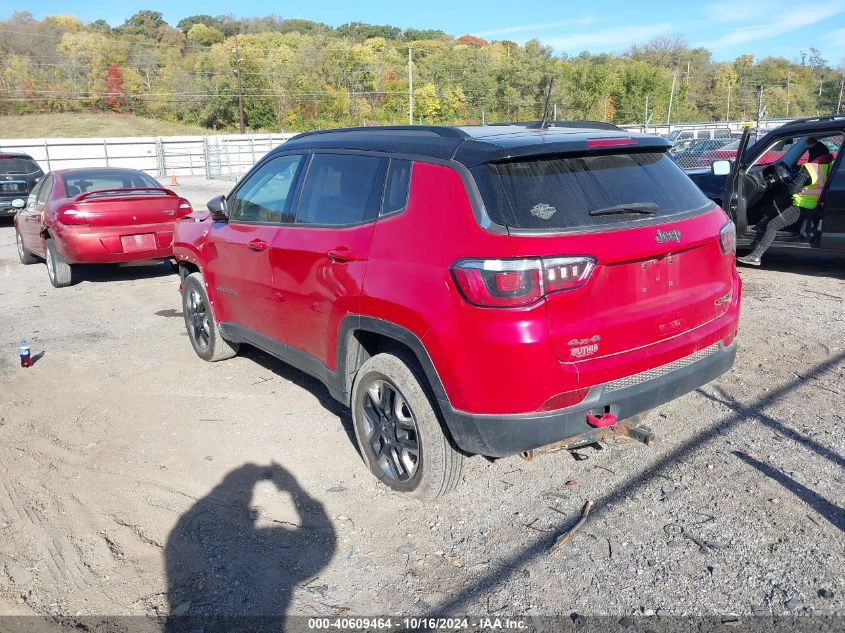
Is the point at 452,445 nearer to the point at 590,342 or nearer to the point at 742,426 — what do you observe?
the point at 590,342

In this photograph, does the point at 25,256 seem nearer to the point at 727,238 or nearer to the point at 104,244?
the point at 104,244

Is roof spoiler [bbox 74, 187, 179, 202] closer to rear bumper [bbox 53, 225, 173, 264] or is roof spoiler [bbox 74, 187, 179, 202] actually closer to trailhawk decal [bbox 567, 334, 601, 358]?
rear bumper [bbox 53, 225, 173, 264]

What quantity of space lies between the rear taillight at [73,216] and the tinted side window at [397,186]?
6.60m

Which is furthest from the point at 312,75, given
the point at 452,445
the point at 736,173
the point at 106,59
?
the point at 452,445

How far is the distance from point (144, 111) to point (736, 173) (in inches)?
3138

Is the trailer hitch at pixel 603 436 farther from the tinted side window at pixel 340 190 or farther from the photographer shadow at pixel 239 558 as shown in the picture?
the tinted side window at pixel 340 190

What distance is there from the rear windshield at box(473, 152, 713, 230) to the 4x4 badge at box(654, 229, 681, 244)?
90mm

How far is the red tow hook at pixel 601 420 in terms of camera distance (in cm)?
331

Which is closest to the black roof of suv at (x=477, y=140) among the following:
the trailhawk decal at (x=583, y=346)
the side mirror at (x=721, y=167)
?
the trailhawk decal at (x=583, y=346)

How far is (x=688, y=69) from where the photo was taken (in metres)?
88.1

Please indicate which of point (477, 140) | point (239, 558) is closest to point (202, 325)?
point (239, 558)

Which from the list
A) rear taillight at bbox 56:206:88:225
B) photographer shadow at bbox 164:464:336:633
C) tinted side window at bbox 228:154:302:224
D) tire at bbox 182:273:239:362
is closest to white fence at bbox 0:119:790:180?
rear taillight at bbox 56:206:88:225

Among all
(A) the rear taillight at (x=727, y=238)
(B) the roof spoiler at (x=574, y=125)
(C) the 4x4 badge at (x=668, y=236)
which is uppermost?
(B) the roof spoiler at (x=574, y=125)

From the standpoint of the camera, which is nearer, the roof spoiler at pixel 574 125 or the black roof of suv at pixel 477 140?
the black roof of suv at pixel 477 140
